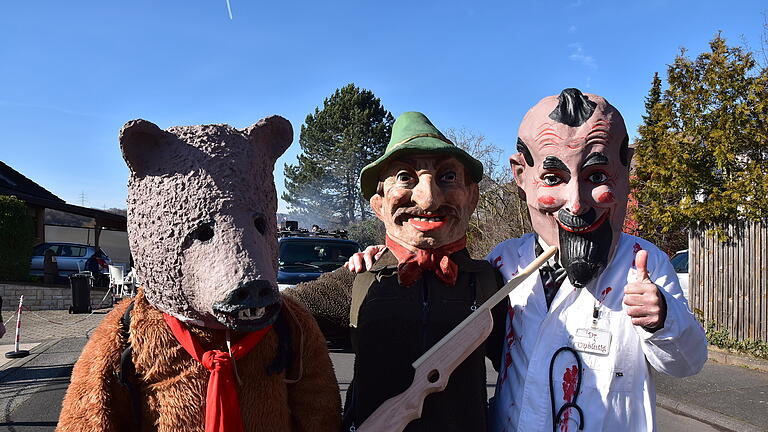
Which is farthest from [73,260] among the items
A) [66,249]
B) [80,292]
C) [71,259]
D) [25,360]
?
[25,360]

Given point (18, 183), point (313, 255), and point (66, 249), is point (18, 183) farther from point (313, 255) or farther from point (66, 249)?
point (313, 255)

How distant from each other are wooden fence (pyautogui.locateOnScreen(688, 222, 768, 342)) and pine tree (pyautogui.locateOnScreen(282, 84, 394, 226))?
79.8ft

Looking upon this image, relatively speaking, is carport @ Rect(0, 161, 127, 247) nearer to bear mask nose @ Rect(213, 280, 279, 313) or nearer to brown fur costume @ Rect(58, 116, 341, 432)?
brown fur costume @ Rect(58, 116, 341, 432)

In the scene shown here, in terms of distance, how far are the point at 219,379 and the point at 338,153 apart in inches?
1233

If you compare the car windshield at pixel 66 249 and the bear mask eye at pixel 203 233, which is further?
the car windshield at pixel 66 249

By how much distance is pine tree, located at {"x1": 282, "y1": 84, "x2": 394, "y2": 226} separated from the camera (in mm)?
31984

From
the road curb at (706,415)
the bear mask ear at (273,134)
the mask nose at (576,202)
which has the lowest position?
the road curb at (706,415)

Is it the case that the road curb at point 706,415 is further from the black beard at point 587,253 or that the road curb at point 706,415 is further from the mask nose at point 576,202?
the mask nose at point 576,202

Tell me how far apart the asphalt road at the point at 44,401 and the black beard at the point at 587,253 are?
13.1 ft

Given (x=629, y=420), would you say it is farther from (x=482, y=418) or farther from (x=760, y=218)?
(x=760, y=218)

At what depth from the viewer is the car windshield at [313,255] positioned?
27.8 ft

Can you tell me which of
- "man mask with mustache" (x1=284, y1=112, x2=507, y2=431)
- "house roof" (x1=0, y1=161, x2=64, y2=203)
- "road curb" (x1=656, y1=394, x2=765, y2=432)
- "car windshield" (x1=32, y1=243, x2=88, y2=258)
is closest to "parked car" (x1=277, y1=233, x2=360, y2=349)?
"road curb" (x1=656, y1=394, x2=765, y2=432)

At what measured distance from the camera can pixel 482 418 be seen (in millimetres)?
2102

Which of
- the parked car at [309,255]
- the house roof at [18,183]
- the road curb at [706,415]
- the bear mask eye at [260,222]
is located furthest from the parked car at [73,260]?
the bear mask eye at [260,222]
